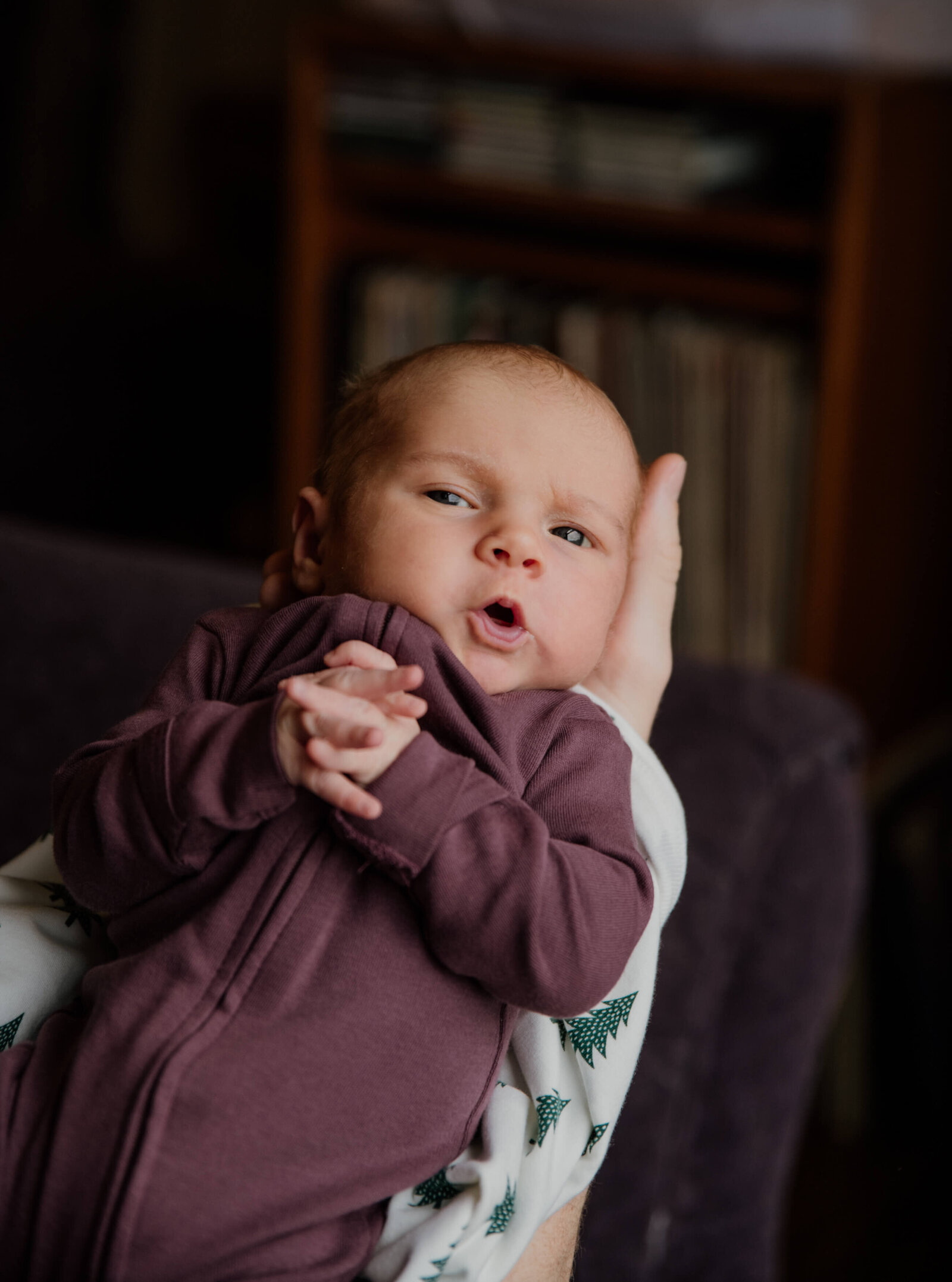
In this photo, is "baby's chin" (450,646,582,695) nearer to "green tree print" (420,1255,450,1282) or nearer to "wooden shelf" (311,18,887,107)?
"green tree print" (420,1255,450,1282)

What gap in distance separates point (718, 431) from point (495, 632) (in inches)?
51.4

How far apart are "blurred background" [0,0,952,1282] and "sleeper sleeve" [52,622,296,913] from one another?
1289mm

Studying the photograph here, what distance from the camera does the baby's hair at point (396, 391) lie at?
0.64m

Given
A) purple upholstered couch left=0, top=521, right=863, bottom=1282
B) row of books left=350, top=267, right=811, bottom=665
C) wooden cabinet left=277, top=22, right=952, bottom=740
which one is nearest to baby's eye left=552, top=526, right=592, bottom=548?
purple upholstered couch left=0, top=521, right=863, bottom=1282

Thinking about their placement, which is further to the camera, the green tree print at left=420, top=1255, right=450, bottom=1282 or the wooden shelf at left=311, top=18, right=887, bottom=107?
the wooden shelf at left=311, top=18, right=887, bottom=107

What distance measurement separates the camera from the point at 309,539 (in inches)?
26.7

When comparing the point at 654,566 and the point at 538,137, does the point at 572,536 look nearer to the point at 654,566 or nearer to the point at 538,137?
the point at 654,566

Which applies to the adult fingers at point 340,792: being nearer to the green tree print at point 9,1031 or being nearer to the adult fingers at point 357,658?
the adult fingers at point 357,658

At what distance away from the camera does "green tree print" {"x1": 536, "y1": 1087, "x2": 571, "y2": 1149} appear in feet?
2.02

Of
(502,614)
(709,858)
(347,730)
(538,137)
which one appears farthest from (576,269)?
(347,730)

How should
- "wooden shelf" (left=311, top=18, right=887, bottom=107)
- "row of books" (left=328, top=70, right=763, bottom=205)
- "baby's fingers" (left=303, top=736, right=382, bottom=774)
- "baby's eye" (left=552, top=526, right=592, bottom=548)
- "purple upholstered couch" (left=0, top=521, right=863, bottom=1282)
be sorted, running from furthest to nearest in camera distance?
"row of books" (left=328, top=70, right=763, bottom=205)
"wooden shelf" (left=311, top=18, right=887, bottom=107)
"purple upholstered couch" (left=0, top=521, right=863, bottom=1282)
"baby's eye" (left=552, top=526, right=592, bottom=548)
"baby's fingers" (left=303, top=736, right=382, bottom=774)

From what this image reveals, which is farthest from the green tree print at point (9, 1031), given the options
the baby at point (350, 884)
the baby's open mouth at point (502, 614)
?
the baby's open mouth at point (502, 614)

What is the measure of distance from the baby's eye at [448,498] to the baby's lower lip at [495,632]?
6cm

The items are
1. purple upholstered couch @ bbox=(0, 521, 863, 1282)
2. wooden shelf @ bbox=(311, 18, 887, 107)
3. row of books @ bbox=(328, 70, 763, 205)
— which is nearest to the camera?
purple upholstered couch @ bbox=(0, 521, 863, 1282)
